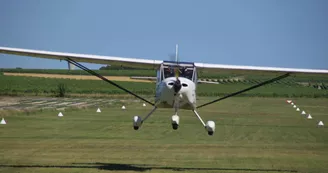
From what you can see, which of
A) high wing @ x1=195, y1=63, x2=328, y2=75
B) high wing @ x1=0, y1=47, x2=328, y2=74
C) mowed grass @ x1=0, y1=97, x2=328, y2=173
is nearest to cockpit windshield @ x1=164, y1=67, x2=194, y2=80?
high wing @ x1=0, y1=47, x2=328, y2=74

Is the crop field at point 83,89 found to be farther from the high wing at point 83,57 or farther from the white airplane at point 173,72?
the white airplane at point 173,72

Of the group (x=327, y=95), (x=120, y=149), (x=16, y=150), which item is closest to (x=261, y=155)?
(x=120, y=149)

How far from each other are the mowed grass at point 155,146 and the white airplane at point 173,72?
2.10 metres

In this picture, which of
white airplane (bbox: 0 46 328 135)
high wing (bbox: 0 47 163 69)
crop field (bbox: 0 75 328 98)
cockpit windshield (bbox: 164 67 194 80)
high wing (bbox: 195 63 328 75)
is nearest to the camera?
white airplane (bbox: 0 46 328 135)

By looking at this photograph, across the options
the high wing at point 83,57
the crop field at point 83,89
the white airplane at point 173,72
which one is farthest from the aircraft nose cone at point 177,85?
the crop field at point 83,89

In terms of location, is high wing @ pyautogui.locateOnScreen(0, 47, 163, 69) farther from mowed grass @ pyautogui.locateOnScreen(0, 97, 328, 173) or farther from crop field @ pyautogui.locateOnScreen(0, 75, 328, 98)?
crop field @ pyautogui.locateOnScreen(0, 75, 328, 98)

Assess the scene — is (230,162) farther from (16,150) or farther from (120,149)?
(16,150)

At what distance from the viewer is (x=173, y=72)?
69.3 feet

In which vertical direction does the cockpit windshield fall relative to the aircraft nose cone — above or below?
above

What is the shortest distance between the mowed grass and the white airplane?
2.10 m

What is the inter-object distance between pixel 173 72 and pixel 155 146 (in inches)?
314

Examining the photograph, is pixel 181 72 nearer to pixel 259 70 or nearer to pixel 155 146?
pixel 259 70

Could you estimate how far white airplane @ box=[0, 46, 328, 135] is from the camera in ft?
64.9

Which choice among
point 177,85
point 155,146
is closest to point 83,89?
point 155,146
